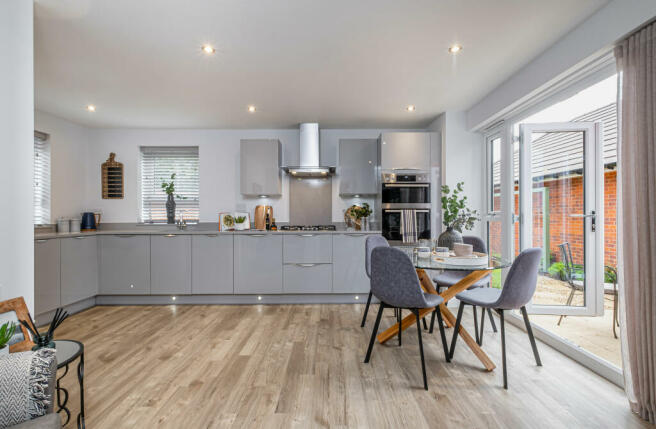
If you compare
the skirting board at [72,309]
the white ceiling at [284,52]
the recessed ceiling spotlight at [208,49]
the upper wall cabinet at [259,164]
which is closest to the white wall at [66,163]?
the white ceiling at [284,52]

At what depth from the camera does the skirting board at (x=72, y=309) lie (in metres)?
3.29

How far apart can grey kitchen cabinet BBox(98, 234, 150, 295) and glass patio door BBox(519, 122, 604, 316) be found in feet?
14.5

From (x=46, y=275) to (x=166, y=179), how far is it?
6.41ft

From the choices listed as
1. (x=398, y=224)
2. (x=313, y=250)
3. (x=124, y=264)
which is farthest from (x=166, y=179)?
(x=398, y=224)

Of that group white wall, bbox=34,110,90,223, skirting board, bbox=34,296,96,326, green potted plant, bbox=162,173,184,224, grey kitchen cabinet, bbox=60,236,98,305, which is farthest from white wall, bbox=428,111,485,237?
white wall, bbox=34,110,90,223

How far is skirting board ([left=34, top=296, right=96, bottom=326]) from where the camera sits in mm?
3293

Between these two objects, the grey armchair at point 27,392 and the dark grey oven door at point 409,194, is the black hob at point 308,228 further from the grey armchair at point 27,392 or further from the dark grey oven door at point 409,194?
the grey armchair at point 27,392

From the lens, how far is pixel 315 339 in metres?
2.85

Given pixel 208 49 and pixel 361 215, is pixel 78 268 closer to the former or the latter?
pixel 208 49

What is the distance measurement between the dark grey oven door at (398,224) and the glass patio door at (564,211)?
115cm

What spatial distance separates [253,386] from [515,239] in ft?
9.50

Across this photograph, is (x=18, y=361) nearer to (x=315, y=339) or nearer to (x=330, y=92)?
(x=315, y=339)

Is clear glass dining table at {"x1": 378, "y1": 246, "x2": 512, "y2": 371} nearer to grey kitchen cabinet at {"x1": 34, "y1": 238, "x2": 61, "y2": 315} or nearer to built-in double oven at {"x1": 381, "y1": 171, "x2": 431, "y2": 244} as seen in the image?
built-in double oven at {"x1": 381, "y1": 171, "x2": 431, "y2": 244}

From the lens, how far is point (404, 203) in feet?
13.4
